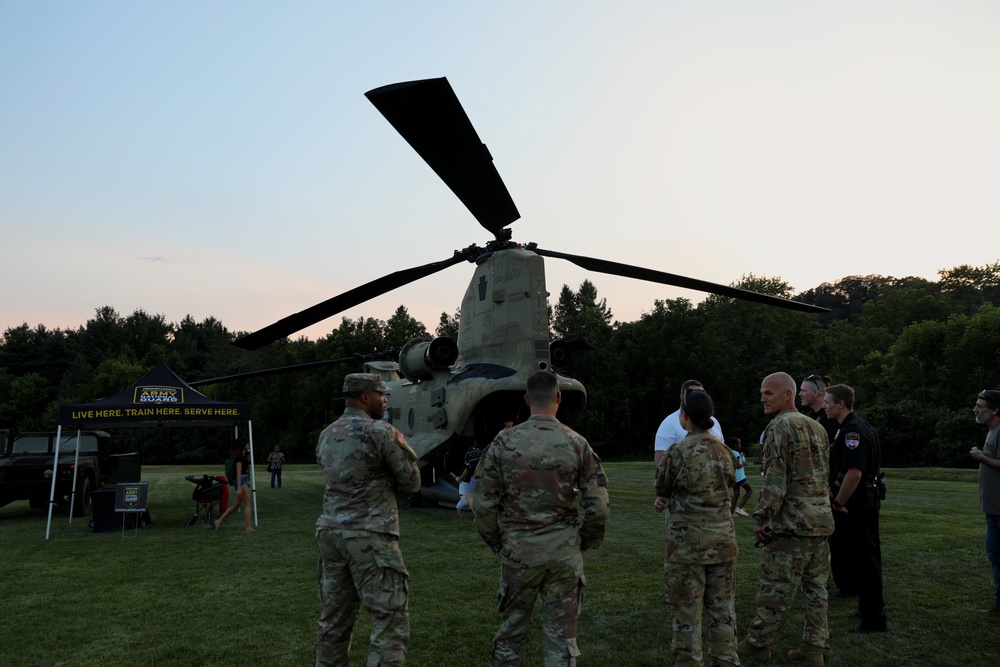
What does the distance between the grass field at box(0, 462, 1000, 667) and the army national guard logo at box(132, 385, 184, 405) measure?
2.16 meters

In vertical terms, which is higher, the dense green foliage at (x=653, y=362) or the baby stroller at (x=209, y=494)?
the dense green foliage at (x=653, y=362)

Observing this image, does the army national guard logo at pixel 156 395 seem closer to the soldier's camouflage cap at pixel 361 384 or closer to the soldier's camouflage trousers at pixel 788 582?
the soldier's camouflage cap at pixel 361 384

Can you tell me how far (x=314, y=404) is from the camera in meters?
54.3

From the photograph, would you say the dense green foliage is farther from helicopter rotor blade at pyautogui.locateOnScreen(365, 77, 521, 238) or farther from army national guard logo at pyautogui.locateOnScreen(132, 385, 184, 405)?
helicopter rotor blade at pyautogui.locateOnScreen(365, 77, 521, 238)

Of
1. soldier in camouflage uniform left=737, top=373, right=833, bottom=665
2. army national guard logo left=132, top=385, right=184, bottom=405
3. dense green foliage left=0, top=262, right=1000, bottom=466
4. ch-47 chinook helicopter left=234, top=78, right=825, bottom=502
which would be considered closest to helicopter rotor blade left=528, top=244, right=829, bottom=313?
ch-47 chinook helicopter left=234, top=78, right=825, bottom=502

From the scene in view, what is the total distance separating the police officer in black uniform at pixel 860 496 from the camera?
15.3 feet

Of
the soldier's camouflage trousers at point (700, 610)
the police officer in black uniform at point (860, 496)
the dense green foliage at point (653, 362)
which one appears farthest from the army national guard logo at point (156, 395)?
the dense green foliage at point (653, 362)

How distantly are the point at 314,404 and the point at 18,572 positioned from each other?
157 feet

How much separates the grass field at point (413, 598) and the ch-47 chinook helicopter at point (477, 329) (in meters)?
1.81

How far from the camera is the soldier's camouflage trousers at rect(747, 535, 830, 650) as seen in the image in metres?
4.18

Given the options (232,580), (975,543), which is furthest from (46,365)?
(975,543)

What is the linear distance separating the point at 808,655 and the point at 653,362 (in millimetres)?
41800

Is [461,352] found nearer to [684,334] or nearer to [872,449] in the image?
[872,449]

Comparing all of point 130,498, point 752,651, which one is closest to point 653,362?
point 130,498
